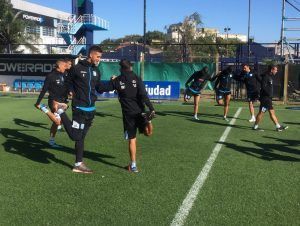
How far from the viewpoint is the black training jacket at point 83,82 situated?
24.0 feet

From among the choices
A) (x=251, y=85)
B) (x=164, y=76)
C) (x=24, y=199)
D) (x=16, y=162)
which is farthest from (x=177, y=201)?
(x=164, y=76)

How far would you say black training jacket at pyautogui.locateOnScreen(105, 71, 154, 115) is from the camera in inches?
295

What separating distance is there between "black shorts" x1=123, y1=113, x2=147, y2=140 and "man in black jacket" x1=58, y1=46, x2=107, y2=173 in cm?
61

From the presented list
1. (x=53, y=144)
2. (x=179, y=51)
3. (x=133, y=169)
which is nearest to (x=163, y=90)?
(x=53, y=144)

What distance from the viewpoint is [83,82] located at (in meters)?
7.34

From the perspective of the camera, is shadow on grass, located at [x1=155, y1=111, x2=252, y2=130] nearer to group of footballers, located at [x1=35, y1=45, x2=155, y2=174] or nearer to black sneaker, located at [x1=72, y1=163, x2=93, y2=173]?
group of footballers, located at [x1=35, y1=45, x2=155, y2=174]

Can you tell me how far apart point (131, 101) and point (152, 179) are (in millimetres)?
1364

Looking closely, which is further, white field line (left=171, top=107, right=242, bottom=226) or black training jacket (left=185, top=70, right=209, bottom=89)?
black training jacket (left=185, top=70, right=209, bottom=89)

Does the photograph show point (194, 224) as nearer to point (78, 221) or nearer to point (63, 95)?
point (78, 221)

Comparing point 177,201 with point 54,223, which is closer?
point 54,223

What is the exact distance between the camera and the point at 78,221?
203 inches

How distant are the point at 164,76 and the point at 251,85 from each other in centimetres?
1203

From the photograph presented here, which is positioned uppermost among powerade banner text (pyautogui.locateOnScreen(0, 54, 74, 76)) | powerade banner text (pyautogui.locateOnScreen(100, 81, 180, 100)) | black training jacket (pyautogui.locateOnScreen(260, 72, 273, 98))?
powerade banner text (pyautogui.locateOnScreen(0, 54, 74, 76))

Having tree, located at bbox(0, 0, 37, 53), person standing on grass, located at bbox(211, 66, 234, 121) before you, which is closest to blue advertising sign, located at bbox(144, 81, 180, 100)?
person standing on grass, located at bbox(211, 66, 234, 121)
